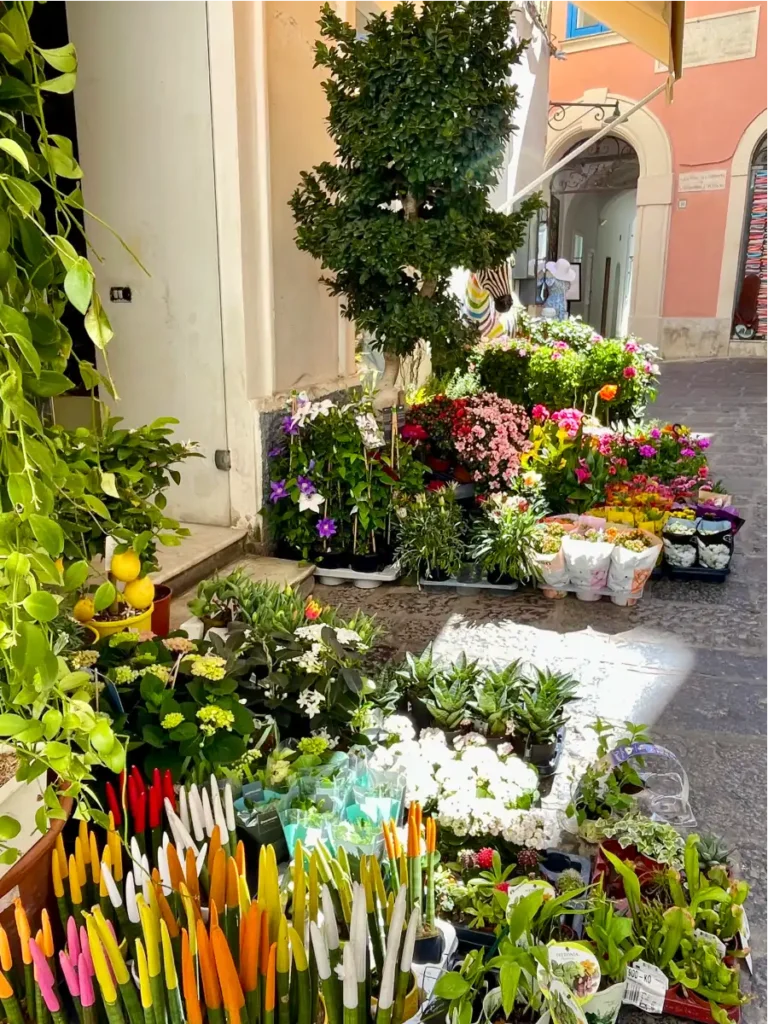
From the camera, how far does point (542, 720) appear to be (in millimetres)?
2588

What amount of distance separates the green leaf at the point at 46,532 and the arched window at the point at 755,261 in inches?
643

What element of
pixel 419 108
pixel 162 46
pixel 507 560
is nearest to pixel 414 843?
pixel 507 560

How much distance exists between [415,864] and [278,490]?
2828mm

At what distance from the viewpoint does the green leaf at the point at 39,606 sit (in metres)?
0.89

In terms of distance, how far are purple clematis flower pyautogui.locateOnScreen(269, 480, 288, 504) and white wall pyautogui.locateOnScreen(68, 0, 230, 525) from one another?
265mm

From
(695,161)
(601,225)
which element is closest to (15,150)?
(695,161)

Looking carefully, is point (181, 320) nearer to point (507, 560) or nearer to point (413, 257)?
point (413, 257)

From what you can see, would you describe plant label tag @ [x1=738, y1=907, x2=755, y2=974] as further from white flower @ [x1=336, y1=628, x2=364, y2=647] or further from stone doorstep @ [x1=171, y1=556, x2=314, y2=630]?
stone doorstep @ [x1=171, y1=556, x2=314, y2=630]

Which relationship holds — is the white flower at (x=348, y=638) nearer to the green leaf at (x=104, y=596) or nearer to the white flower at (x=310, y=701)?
the white flower at (x=310, y=701)

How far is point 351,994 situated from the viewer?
4.00 ft

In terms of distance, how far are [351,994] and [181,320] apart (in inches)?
141

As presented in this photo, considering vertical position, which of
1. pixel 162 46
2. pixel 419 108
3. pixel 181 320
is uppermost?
pixel 162 46


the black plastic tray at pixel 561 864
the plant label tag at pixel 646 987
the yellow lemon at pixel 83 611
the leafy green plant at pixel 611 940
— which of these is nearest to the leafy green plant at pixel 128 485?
the yellow lemon at pixel 83 611

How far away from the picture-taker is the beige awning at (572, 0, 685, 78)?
212 inches
